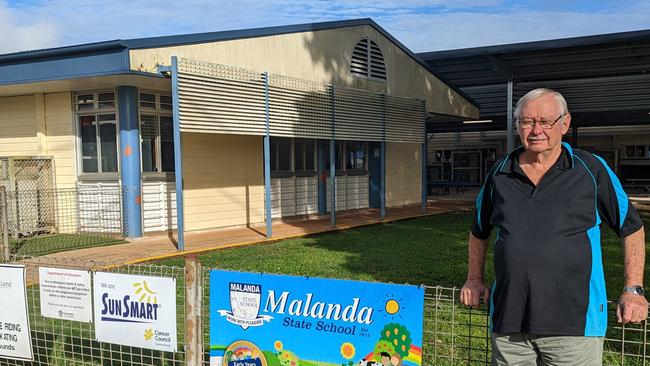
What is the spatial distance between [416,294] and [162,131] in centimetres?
874

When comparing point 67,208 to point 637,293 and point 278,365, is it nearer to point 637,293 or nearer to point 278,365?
point 278,365

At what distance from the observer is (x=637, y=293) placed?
2305mm

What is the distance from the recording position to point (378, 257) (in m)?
8.19

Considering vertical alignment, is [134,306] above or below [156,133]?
below

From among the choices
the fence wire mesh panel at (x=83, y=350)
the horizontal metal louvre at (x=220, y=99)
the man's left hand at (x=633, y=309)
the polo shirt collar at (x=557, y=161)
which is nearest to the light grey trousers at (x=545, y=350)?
the man's left hand at (x=633, y=309)

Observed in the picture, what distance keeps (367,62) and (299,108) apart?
3.70m

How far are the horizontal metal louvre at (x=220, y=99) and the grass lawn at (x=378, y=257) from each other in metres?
2.14

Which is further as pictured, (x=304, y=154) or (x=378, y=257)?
(x=304, y=154)

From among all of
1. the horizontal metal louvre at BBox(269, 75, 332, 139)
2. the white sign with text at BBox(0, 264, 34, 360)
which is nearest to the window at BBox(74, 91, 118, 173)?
the horizontal metal louvre at BBox(269, 75, 332, 139)

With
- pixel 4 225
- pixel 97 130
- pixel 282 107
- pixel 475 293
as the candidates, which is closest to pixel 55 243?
pixel 4 225

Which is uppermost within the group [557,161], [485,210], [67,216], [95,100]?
[95,100]

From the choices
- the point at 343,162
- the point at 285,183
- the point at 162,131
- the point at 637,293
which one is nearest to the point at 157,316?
the point at 637,293

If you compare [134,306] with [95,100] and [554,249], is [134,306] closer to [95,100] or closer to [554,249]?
[554,249]

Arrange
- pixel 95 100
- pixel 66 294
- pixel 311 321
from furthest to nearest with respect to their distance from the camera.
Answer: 1. pixel 95 100
2. pixel 66 294
3. pixel 311 321
